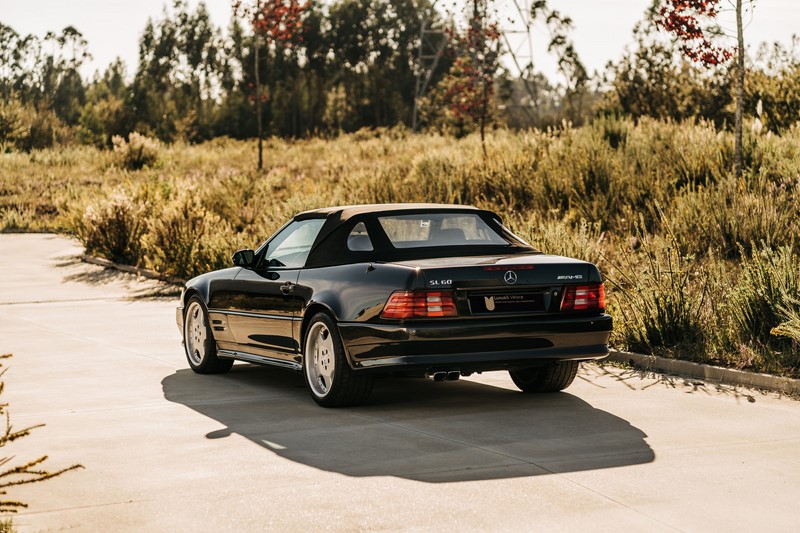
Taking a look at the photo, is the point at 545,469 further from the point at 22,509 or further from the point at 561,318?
the point at 22,509

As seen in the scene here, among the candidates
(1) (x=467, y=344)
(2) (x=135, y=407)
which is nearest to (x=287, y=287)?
(2) (x=135, y=407)

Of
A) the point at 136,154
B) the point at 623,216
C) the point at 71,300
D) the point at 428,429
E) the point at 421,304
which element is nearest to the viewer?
the point at 428,429

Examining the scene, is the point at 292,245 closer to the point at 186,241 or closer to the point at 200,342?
the point at 200,342

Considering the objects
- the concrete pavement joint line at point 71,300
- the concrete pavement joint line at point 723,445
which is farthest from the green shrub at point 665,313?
the concrete pavement joint line at point 71,300

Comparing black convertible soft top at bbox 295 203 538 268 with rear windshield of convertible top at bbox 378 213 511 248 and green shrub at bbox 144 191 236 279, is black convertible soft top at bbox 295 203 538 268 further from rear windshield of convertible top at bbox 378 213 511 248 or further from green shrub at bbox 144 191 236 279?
green shrub at bbox 144 191 236 279

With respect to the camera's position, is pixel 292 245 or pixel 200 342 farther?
pixel 200 342

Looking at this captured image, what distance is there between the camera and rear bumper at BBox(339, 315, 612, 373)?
824cm

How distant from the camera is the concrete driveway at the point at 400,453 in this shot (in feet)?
18.9

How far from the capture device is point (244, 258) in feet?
34.0

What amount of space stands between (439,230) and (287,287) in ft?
4.47

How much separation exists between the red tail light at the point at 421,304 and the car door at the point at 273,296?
52.7 inches

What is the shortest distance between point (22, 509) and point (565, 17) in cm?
6273

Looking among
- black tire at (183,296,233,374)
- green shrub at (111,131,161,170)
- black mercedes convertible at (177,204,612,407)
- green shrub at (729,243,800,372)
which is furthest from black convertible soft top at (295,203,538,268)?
green shrub at (111,131,161,170)

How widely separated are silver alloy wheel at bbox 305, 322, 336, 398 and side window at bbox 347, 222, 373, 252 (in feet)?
2.22
